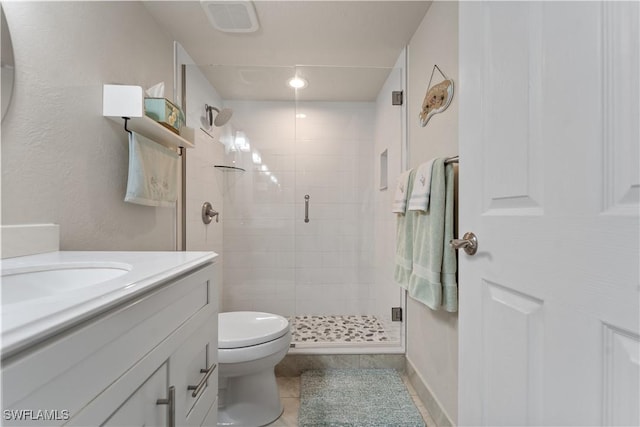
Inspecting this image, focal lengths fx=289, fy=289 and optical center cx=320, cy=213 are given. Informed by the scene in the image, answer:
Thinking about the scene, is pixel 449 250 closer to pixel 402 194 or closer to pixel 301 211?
pixel 402 194

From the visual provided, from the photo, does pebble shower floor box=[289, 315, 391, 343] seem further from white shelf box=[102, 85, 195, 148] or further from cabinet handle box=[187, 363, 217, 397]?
white shelf box=[102, 85, 195, 148]

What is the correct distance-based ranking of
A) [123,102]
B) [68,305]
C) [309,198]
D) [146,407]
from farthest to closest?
[309,198], [123,102], [146,407], [68,305]

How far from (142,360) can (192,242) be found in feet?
5.61

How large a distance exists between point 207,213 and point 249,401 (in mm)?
1350

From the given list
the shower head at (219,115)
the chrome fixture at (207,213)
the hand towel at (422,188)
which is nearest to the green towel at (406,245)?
the hand towel at (422,188)

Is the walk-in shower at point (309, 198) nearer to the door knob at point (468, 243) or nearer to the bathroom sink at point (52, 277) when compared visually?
the door knob at point (468, 243)

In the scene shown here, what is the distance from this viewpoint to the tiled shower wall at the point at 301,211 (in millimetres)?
2432

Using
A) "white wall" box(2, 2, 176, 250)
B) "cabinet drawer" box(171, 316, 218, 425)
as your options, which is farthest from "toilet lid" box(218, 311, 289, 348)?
"white wall" box(2, 2, 176, 250)

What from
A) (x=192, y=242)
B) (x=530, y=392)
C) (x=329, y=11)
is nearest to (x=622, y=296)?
(x=530, y=392)

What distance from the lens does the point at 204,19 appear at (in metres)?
1.65

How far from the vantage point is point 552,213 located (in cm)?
52

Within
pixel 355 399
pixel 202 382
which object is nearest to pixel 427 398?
pixel 355 399

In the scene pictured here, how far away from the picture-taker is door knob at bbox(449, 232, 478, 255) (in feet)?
2.48

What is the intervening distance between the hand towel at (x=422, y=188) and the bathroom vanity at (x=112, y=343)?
Result: 95 centimetres
